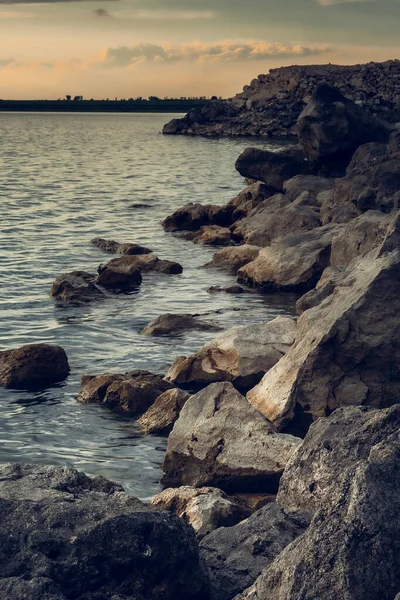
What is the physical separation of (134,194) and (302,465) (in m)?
45.3

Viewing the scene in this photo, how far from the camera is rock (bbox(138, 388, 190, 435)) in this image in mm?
12586

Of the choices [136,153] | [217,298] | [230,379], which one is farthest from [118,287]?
[136,153]

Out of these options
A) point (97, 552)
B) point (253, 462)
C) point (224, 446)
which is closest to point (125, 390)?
point (224, 446)

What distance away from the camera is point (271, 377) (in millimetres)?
12469

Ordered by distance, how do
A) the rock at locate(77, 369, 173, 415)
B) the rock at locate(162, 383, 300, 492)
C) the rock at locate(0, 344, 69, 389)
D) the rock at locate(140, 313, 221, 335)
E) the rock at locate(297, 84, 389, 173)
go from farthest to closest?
the rock at locate(297, 84, 389, 173)
the rock at locate(140, 313, 221, 335)
the rock at locate(0, 344, 69, 389)
the rock at locate(77, 369, 173, 415)
the rock at locate(162, 383, 300, 492)

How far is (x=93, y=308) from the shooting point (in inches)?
814

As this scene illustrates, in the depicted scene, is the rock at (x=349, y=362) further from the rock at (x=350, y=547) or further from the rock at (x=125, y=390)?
the rock at (x=350, y=547)

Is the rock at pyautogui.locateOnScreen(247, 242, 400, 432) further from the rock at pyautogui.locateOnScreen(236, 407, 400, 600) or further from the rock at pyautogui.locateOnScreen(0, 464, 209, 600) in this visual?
the rock at pyautogui.locateOnScreen(0, 464, 209, 600)

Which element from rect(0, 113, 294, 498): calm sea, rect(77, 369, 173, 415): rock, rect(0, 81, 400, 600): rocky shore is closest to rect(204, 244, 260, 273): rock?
rect(0, 113, 294, 498): calm sea

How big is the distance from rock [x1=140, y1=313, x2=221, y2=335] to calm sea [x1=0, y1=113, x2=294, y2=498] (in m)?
0.30

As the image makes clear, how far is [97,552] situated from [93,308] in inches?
588

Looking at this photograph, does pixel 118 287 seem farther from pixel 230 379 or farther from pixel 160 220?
pixel 160 220

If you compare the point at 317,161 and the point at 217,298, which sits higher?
the point at 317,161

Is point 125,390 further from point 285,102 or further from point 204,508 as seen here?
point 285,102
